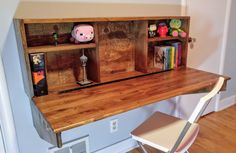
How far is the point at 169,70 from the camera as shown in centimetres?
169

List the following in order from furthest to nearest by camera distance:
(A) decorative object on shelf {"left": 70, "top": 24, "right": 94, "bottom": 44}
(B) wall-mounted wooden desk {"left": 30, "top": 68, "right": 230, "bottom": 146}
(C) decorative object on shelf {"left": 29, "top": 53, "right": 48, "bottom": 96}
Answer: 1. (A) decorative object on shelf {"left": 70, "top": 24, "right": 94, "bottom": 44}
2. (C) decorative object on shelf {"left": 29, "top": 53, "right": 48, "bottom": 96}
3. (B) wall-mounted wooden desk {"left": 30, "top": 68, "right": 230, "bottom": 146}

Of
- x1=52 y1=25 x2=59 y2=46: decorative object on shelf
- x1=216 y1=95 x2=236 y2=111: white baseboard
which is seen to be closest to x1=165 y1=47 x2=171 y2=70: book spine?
x1=52 y1=25 x2=59 y2=46: decorative object on shelf

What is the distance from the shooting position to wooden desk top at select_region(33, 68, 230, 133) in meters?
0.97

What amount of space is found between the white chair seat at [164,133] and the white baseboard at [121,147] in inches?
18.7

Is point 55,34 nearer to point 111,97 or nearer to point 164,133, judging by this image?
point 111,97

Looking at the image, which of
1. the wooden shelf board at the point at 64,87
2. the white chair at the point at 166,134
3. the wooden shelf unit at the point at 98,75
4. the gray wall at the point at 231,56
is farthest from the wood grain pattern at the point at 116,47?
the gray wall at the point at 231,56

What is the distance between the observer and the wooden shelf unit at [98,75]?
3.42 ft

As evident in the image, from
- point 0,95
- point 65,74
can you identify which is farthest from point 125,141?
point 0,95

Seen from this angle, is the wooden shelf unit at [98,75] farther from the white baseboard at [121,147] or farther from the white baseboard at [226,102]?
the white baseboard at [226,102]

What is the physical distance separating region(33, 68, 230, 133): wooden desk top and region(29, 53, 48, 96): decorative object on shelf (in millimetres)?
42

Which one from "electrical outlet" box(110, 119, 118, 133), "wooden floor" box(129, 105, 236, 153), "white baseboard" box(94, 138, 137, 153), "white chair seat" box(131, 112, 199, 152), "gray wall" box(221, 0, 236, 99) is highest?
"gray wall" box(221, 0, 236, 99)

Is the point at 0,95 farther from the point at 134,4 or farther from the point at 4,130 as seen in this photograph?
the point at 134,4

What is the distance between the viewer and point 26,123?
1352 millimetres

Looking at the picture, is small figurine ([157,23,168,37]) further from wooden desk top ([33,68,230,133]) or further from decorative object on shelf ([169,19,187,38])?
wooden desk top ([33,68,230,133])
